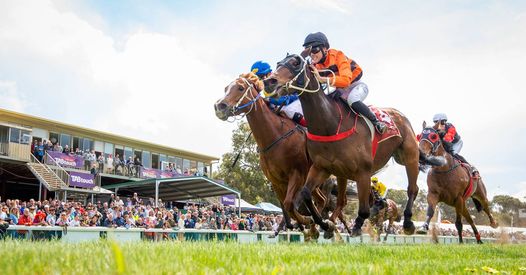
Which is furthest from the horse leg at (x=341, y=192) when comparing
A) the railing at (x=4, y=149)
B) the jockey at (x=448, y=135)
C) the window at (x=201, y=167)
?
the window at (x=201, y=167)

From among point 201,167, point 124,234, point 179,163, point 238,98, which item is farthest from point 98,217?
point 201,167

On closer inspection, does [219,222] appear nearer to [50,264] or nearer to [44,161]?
[44,161]

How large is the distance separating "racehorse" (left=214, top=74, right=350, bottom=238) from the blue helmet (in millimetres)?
933

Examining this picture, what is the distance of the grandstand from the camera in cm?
3048

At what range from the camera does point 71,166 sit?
32125 millimetres

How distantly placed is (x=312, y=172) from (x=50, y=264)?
532 centimetres

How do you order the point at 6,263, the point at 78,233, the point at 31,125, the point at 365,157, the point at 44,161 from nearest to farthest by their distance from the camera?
the point at 6,263, the point at 365,157, the point at 78,233, the point at 44,161, the point at 31,125

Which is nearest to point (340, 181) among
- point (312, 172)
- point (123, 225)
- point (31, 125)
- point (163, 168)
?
point (312, 172)

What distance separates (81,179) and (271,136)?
25394 millimetres

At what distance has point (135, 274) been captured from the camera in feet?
7.23

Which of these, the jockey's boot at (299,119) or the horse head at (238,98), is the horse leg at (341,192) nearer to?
the jockey's boot at (299,119)

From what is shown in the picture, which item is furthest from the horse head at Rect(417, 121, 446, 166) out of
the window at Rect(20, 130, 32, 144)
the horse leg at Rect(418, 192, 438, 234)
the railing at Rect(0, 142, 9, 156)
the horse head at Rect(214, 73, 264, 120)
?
the window at Rect(20, 130, 32, 144)

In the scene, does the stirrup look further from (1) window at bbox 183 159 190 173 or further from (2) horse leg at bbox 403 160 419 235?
(1) window at bbox 183 159 190 173

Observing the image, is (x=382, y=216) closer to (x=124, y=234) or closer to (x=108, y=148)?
(x=124, y=234)
